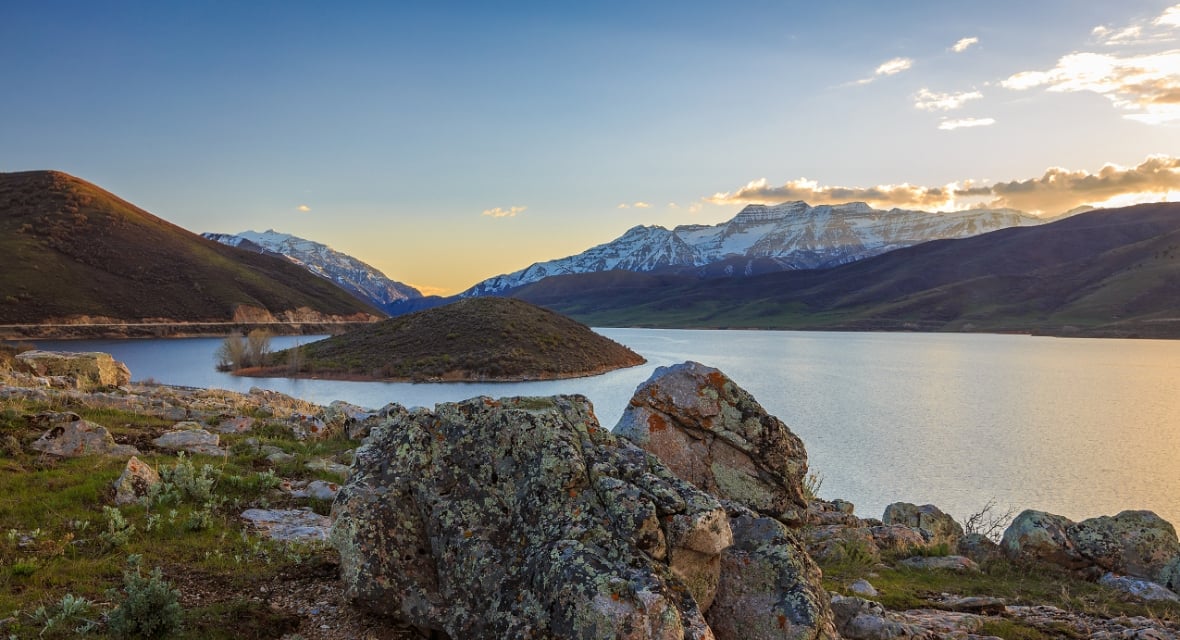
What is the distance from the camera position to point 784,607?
6332 mm

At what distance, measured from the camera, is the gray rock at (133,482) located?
31.3 feet

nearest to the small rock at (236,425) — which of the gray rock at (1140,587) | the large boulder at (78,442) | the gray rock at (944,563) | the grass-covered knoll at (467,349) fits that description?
the large boulder at (78,442)

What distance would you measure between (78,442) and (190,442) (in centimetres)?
217

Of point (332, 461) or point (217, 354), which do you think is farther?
point (217, 354)

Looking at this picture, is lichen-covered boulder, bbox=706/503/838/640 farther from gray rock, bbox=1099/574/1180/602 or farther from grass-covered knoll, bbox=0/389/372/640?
gray rock, bbox=1099/574/1180/602

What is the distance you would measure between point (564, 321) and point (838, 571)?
9703 centimetres

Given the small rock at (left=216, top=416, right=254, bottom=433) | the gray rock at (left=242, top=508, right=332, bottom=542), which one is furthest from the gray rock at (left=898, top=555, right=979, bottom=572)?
the small rock at (left=216, top=416, right=254, bottom=433)

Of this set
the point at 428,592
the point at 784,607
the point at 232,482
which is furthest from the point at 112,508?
the point at 784,607

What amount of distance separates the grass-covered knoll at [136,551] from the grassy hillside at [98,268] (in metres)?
152

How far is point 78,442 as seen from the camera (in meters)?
12.0

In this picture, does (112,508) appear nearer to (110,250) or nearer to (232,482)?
(232,482)

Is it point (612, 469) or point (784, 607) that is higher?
point (612, 469)

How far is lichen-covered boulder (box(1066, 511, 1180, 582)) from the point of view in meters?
13.5

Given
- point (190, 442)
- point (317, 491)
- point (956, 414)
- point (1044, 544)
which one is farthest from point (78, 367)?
point (956, 414)
